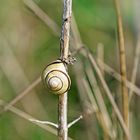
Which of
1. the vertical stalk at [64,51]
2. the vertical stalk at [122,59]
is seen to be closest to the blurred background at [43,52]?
the vertical stalk at [122,59]

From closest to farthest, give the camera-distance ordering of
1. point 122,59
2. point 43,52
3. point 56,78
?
point 56,78 → point 122,59 → point 43,52

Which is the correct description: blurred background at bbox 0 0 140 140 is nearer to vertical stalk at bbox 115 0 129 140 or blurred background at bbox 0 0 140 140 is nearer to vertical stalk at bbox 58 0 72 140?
vertical stalk at bbox 115 0 129 140

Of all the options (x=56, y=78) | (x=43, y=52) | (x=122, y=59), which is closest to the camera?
(x=56, y=78)

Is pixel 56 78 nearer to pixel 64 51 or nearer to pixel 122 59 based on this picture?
pixel 64 51

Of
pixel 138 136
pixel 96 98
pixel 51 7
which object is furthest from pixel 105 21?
pixel 96 98

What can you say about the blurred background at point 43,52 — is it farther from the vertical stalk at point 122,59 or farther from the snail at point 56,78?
the snail at point 56,78

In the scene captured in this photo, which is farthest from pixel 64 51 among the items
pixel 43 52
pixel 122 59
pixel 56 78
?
pixel 43 52

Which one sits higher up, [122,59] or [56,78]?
[122,59]
